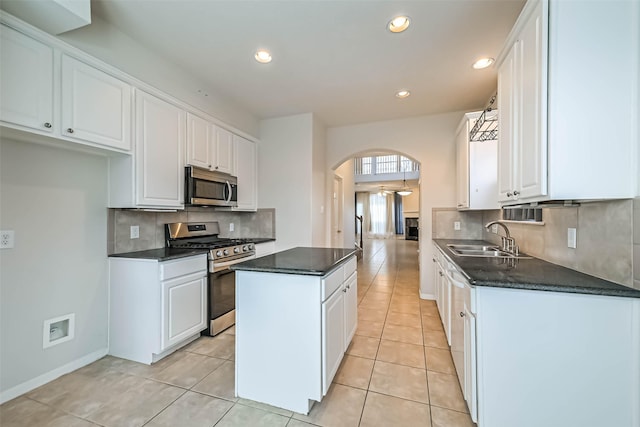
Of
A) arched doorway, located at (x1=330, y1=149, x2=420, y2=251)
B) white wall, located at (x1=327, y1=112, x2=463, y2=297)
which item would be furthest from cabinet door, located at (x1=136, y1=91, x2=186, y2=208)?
white wall, located at (x1=327, y1=112, x2=463, y2=297)

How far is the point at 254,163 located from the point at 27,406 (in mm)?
3176

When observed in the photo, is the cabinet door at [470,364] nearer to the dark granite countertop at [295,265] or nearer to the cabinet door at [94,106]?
the dark granite countertop at [295,265]

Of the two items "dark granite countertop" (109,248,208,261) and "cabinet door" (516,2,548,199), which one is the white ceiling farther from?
"dark granite countertop" (109,248,208,261)

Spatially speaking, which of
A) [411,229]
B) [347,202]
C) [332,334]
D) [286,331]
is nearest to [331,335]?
[332,334]

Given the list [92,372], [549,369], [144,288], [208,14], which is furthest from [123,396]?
[208,14]

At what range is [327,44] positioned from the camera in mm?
2314

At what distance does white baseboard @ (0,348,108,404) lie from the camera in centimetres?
177

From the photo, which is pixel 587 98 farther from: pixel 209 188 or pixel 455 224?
pixel 209 188

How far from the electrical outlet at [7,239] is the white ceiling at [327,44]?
1674 millimetres

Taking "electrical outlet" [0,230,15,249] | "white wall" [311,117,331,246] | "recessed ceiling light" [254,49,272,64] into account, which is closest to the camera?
"electrical outlet" [0,230,15,249]

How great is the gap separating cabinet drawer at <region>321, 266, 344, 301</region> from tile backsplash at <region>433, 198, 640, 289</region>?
1.47 m

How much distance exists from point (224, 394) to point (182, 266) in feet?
3.75

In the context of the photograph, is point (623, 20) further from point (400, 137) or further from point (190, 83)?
point (190, 83)

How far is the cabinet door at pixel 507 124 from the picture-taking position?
1654 mm
